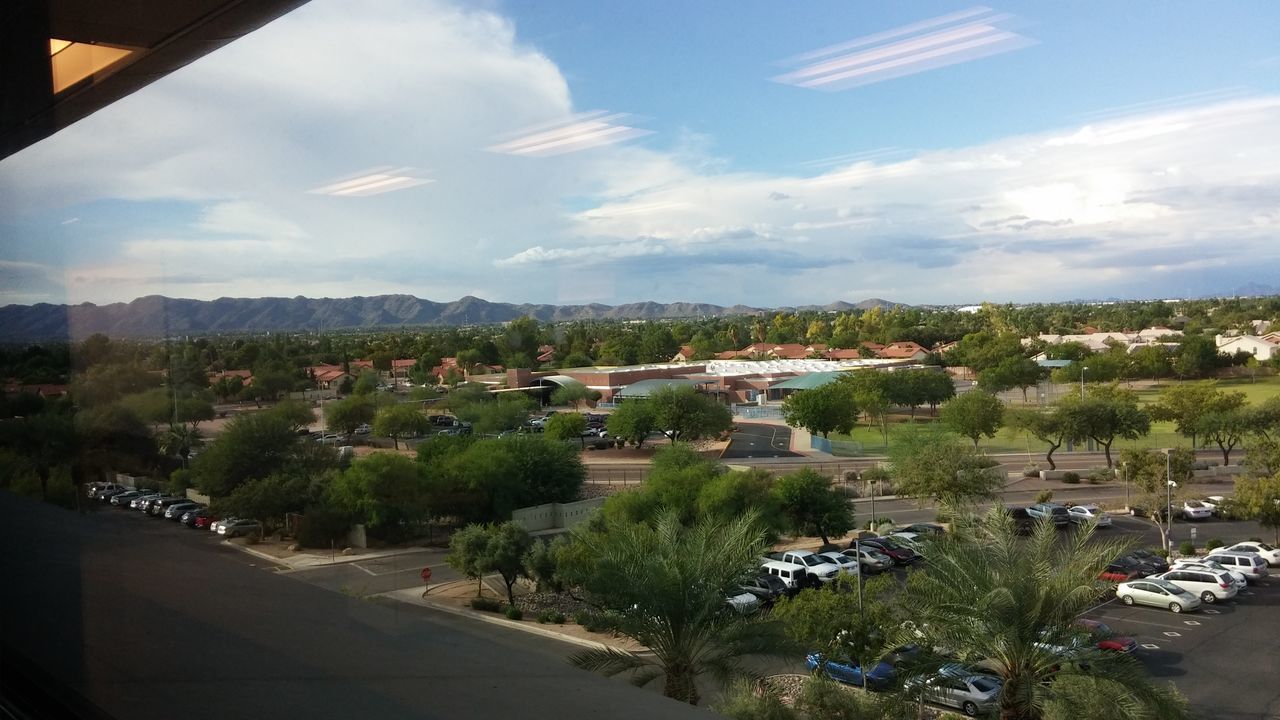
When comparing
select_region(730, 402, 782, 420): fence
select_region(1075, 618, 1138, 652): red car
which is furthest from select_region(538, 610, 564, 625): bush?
select_region(730, 402, 782, 420): fence

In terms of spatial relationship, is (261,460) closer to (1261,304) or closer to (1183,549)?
(1261,304)

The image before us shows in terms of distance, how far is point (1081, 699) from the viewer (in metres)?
2.29

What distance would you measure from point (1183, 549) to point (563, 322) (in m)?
3.28

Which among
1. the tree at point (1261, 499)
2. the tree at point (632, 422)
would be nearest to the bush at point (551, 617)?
the tree at point (632, 422)

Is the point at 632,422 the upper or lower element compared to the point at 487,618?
upper

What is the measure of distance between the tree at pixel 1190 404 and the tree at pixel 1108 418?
126 mm

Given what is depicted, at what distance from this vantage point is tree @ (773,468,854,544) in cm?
589

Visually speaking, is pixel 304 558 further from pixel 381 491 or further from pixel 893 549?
pixel 893 549

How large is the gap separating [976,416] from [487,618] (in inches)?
151

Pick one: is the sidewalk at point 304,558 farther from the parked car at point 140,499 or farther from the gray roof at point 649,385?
the gray roof at point 649,385

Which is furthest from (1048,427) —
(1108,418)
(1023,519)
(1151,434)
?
(1023,519)

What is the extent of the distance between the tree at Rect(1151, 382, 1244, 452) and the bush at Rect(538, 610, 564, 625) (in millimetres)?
3739

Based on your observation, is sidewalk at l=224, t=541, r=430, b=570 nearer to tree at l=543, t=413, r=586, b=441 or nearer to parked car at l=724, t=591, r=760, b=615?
parked car at l=724, t=591, r=760, b=615

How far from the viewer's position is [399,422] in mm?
3570
